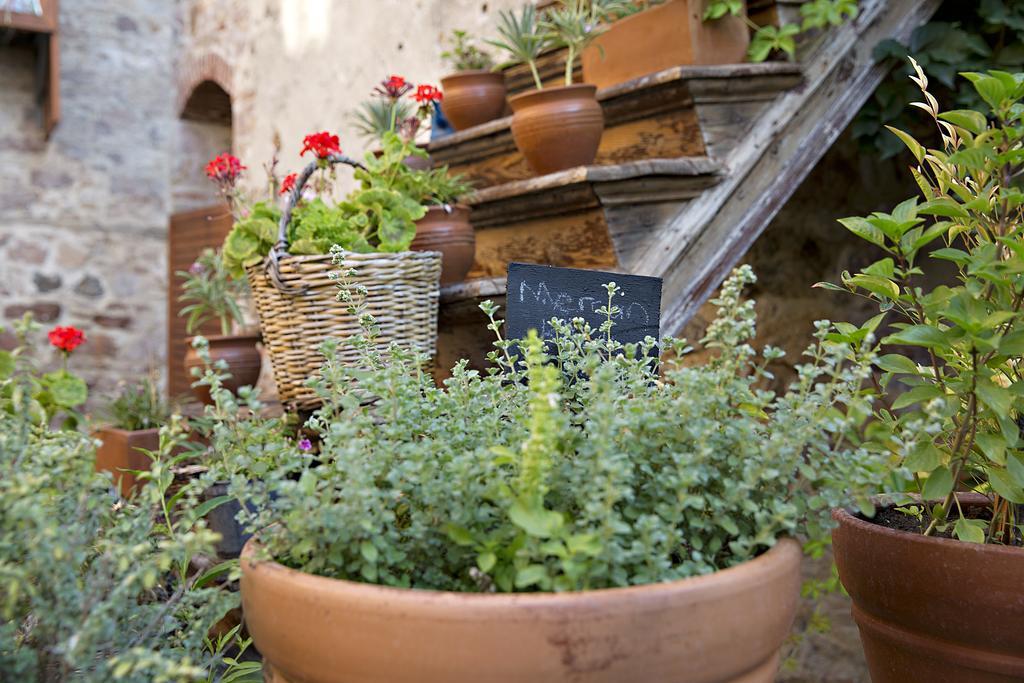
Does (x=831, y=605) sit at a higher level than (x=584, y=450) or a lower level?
lower

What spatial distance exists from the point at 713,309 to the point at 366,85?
1902mm

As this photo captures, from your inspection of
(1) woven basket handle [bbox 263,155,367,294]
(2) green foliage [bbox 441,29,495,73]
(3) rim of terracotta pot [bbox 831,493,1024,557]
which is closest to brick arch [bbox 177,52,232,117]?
(2) green foliage [bbox 441,29,495,73]

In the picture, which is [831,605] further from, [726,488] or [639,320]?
[726,488]

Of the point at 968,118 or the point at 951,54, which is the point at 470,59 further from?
the point at 968,118

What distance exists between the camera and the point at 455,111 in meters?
2.69

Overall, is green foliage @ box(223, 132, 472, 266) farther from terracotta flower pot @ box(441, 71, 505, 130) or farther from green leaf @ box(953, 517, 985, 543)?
green leaf @ box(953, 517, 985, 543)

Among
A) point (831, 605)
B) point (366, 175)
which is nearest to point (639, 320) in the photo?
point (366, 175)

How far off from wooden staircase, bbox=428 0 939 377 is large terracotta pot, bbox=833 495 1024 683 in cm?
84

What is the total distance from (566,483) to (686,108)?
1.46m

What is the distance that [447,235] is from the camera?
2094mm

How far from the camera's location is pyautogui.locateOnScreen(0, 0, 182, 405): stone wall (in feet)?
17.3

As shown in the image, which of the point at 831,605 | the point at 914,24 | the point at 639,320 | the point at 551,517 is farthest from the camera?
the point at 831,605

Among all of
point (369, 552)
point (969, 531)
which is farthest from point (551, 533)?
point (969, 531)

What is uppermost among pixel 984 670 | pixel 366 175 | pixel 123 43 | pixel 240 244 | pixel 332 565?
pixel 123 43
